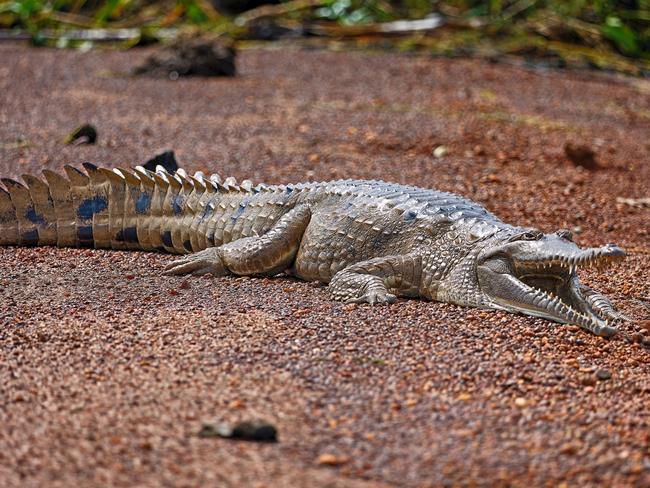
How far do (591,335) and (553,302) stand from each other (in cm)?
24

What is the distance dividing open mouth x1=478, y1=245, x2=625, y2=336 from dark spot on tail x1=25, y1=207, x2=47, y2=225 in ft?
8.99

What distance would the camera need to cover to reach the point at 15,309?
5.31m

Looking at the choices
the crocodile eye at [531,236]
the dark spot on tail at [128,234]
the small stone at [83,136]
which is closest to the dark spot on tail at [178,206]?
the dark spot on tail at [128,234]

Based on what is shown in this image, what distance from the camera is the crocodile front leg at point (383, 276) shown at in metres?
5.67

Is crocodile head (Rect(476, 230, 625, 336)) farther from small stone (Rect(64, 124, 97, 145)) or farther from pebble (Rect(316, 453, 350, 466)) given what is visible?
small stone (Rect(64, 124, 97, 145))

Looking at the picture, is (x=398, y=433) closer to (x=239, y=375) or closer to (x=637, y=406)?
(x=239, y=375)

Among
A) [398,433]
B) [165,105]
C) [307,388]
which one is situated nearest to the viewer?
[398,433]

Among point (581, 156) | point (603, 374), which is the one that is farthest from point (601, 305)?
point (581, 156)

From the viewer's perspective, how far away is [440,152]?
32.0 ft

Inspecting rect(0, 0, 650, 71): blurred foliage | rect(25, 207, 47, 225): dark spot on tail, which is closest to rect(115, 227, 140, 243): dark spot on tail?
rect(25, 207, 47, 225): dark spot on tail

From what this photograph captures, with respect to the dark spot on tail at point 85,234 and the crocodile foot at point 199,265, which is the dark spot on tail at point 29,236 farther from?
the crocodile foot at point 199,265

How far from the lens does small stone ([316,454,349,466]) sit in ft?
Answer: 12.4

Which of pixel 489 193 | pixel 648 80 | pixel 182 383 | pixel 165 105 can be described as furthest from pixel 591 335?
pixel 648 80

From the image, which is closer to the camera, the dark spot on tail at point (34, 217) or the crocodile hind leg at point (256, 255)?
the crocodile hind leg at point (256, 255)
